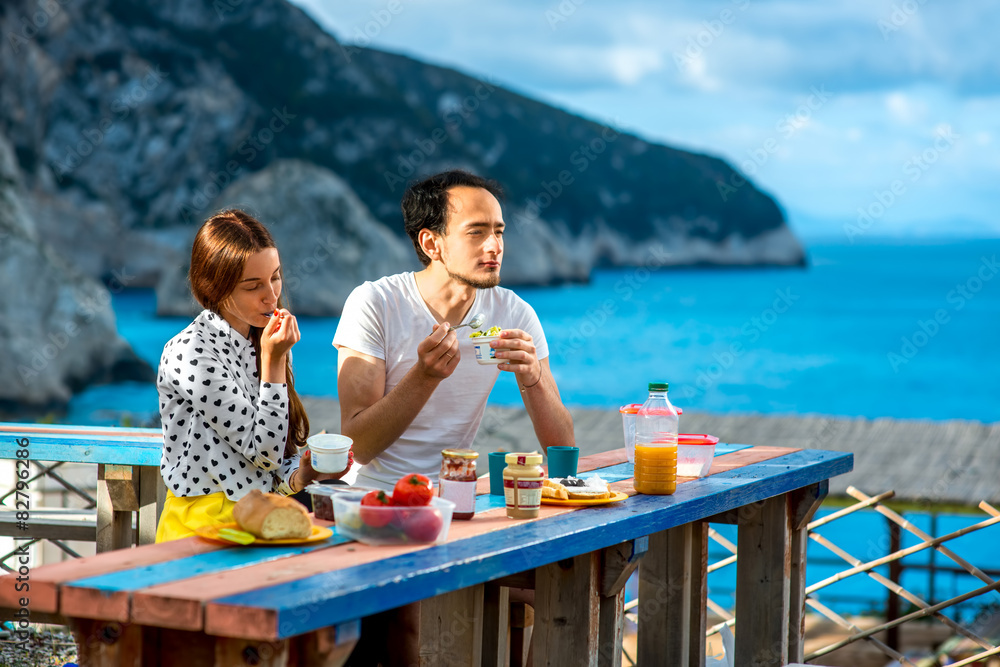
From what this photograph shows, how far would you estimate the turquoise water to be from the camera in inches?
1959

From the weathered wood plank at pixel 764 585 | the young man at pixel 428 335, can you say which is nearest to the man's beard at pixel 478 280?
the young man at pixel 428 335

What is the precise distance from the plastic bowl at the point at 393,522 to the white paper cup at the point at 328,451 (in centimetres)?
19

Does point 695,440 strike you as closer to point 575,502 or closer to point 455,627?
point 575,502

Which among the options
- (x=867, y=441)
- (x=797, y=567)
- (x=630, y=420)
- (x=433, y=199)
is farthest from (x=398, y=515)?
(x=867, y=441)

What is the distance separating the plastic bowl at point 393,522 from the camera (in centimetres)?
190

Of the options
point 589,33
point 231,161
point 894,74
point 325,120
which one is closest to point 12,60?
point 231,161

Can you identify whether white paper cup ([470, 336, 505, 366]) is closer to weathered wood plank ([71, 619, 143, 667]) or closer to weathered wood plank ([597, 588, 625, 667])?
weathered wood plank ([597, 588, 625, 667])

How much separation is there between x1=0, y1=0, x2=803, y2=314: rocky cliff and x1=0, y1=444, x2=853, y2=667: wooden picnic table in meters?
40.9

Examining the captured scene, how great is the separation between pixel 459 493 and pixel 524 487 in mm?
147

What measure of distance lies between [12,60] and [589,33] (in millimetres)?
37063

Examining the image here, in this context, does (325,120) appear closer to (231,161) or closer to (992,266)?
(231,161)

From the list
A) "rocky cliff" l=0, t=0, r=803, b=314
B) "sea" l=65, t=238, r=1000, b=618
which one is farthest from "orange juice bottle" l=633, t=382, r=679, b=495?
"rocky cliff" l=0, t=0, r=803, b=314

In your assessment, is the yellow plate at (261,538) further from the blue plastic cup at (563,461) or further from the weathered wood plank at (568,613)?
the blue plastic cup at (563,461)

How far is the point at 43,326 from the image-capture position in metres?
30.2
